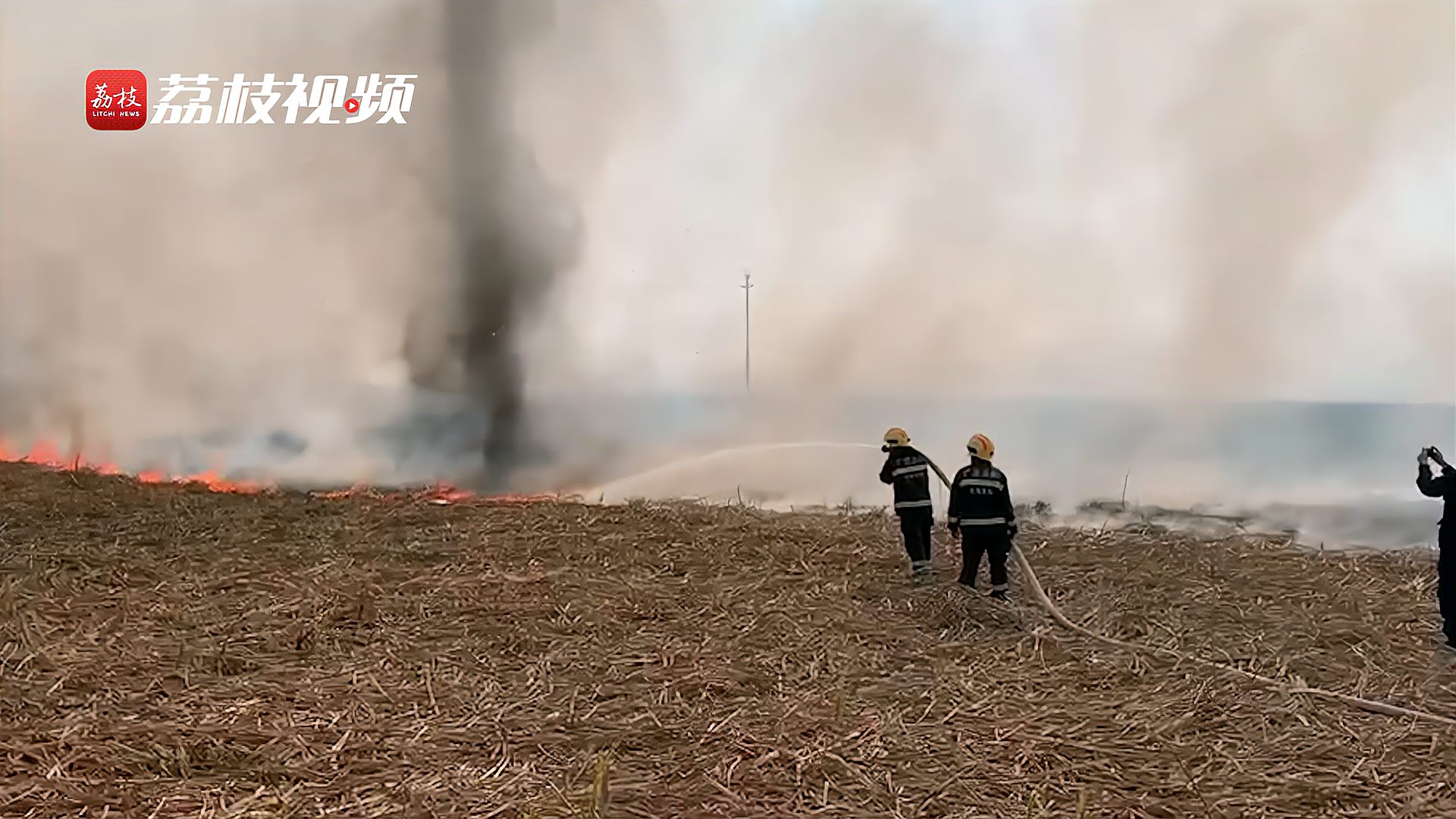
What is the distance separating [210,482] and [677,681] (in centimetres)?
669

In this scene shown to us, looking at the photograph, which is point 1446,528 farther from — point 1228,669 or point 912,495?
point 912,495

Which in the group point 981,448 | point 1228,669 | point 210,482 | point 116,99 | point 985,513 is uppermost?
point 116,99

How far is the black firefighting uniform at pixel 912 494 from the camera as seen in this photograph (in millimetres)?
5031

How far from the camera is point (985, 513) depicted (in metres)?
4.52

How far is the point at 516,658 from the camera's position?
12.2 feet

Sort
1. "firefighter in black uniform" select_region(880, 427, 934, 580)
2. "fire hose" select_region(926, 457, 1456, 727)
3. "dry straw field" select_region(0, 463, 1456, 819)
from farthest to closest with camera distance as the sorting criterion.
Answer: "firefighter in black uniform" select_region(880, 427, 934, 580) → "fire hose" select_region(926, 457, 1456, 727) → "dry straw field" select_region(0, 463, 1456, 819)

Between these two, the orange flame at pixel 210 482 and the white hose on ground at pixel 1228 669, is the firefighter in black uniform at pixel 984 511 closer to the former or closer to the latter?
the white hose on ground at pixel 1228 669

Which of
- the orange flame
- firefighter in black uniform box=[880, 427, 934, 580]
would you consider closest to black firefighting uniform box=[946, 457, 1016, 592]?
firefighter in black uniform box=[880, 427, 934, 580]

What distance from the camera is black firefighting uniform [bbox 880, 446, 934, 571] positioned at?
16.5 feet

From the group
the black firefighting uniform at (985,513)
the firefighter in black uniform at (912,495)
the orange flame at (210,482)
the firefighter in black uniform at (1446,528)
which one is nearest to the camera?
the firefighter in black uniform at (1446,528)

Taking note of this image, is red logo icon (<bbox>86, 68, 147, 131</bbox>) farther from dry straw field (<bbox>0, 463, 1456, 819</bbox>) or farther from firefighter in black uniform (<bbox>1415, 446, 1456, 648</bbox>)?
firefighter in black uniform (<bbox>1415, 446, 1456, 648</bbox>)

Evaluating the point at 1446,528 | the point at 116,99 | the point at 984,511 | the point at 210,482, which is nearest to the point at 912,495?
the point at 984,511

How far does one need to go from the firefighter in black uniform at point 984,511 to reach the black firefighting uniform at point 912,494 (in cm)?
44

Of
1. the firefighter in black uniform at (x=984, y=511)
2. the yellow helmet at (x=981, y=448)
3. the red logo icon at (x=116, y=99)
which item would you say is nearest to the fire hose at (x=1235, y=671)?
the firefighter in black uniform at (x=984, y=511)
